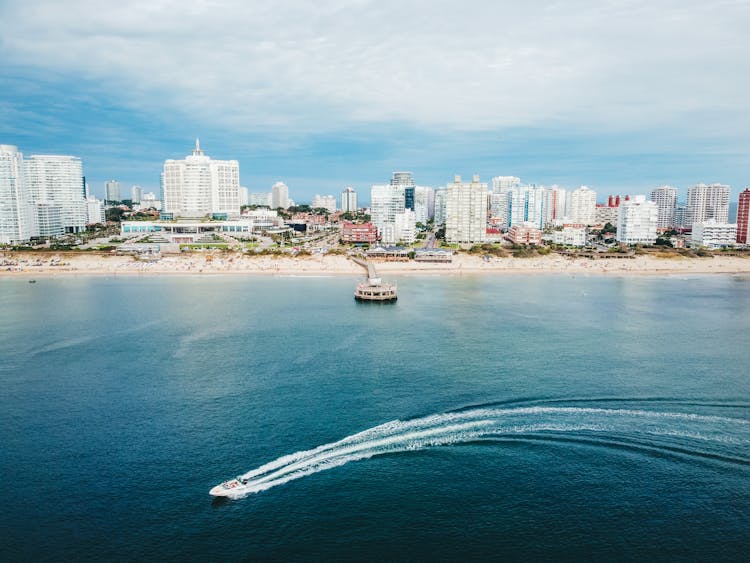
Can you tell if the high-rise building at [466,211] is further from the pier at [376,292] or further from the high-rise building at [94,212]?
the high-rise building at [94,212]

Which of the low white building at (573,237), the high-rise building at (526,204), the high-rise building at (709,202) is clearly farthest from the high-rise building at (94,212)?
the high-rise building at (709,202)

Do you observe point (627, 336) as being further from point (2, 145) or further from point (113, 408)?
point (2, 145)

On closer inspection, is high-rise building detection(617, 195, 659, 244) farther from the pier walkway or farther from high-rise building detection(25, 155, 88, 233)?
high-rise building detection(25, 155, 88, 233)

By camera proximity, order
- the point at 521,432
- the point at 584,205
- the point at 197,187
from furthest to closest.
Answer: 1. the point at 584,205
2. the point at 197,187
3. the point at 521,432

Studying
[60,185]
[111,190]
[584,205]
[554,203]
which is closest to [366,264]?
[60,185]

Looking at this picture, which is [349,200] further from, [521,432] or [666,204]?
[521,432]

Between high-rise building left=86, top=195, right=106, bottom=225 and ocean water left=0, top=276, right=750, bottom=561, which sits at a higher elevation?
high-rise building left=86, top=195, right=106, bottom=225

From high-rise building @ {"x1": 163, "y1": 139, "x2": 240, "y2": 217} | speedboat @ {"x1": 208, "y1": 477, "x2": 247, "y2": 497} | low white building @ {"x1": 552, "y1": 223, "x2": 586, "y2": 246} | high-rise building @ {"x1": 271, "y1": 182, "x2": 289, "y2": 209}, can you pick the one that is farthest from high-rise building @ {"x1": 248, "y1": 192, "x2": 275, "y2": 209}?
speedboat @ {"x1": 208, "y1": 477, "x2": 247, "y2": 497}
